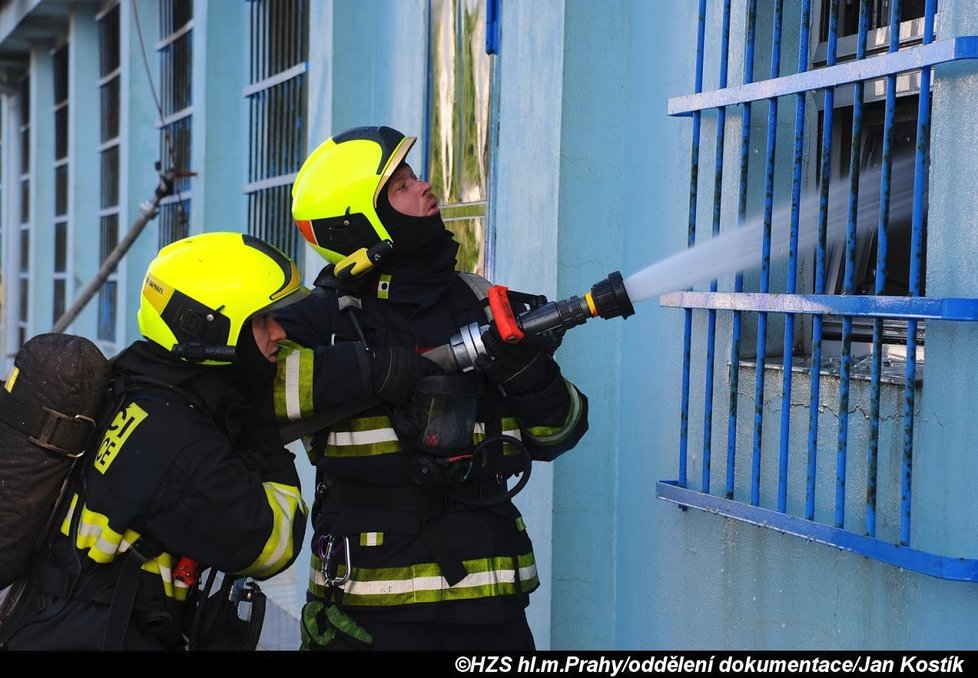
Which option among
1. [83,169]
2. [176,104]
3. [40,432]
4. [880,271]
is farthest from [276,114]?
[83,169]

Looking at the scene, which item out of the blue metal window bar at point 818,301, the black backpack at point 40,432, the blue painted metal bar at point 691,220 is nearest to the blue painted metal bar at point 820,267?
the blue metal window bar at point 818,301

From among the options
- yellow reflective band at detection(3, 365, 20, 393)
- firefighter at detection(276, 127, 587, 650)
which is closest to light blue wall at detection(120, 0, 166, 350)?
firefighter at detection(276, 127, 587, 650)

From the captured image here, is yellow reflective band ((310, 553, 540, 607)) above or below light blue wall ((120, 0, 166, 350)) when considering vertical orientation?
below

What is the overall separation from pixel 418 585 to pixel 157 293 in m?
0.93

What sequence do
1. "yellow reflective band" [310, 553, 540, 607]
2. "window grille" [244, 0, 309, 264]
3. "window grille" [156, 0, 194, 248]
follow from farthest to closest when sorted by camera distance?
"window grille" [156, 0, 194, 248]
"window grille" [244, 0, 309, 264]
"yellow reflective band" [310, 553, 540, 607]

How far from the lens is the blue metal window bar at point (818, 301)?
2625mm

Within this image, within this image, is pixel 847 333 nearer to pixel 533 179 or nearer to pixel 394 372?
pixel 394 372

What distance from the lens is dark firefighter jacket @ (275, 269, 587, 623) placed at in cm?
285

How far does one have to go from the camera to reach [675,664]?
3199mm

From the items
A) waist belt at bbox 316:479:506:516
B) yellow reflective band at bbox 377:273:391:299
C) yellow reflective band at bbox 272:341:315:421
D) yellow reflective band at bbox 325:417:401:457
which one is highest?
yellow reflective band at bbox 377:273:391:299

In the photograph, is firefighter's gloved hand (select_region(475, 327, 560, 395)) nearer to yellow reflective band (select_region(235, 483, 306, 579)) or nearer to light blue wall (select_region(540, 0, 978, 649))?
yellow reflective band (select_region(235, 483, 306, 579))

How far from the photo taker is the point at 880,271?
9.00ft

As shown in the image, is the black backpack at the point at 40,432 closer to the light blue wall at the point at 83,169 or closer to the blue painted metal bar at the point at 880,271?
the blue painted metal bar at the point at 880,271

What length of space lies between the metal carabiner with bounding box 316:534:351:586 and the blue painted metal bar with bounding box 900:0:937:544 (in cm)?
129
